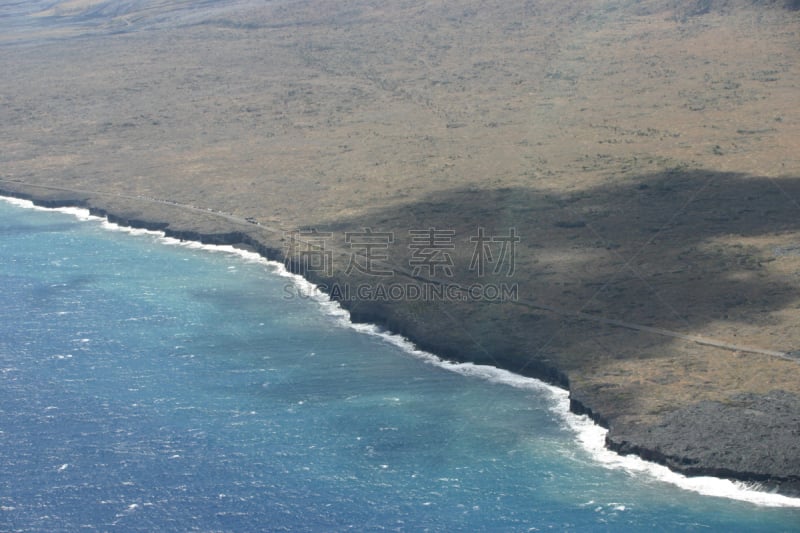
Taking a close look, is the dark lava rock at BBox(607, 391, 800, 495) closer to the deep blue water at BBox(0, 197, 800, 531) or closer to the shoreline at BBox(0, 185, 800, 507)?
the shoreline at BBox(0, 185, 800, 507)

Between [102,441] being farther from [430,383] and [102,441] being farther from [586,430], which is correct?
[586,430]

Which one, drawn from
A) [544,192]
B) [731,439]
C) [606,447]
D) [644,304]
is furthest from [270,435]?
[544,192]

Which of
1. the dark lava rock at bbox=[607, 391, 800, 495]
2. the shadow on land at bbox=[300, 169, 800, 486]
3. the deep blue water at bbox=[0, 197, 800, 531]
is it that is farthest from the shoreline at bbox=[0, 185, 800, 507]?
the deep blue water at bbox=[0, 197, 800, 531]

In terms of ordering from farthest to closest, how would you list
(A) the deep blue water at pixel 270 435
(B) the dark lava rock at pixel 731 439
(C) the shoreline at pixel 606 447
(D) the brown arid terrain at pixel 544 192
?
(D) the brown arid terrain at pixel 544 192
(B) the dark lava rock at pixel 731 439
(C) the shoreline at pixel 606 447
(A) the deep blue water at pixel 270 435

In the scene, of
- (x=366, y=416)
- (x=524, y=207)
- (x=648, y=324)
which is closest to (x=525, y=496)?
(x=366, y=416)

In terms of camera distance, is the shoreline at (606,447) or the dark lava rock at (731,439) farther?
the dark lava rock at (731,439)

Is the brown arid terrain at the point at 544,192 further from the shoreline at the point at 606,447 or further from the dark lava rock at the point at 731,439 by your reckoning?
the shoreline at the point at 606,447

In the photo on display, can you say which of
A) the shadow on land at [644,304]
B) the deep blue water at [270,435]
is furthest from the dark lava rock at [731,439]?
the deep blue water at [270,435]
